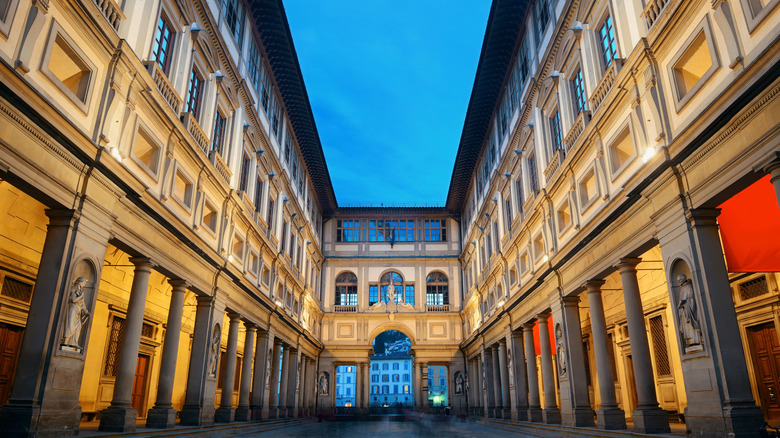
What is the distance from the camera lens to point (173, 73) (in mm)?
16672

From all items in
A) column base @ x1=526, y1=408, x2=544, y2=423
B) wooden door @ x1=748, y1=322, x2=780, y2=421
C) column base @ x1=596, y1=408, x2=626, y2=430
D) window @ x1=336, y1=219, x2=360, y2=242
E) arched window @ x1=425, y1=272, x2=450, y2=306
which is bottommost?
column base @ x1=526, y1=408, x2=544, y2=423

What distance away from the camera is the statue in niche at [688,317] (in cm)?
1095

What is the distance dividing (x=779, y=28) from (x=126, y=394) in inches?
657

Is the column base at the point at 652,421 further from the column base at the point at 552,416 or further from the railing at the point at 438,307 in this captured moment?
the railing at the point at 438,307

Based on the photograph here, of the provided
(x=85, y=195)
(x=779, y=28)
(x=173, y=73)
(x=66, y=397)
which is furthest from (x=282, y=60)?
(x=779, y=28)

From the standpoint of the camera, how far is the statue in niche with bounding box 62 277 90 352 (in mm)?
11070

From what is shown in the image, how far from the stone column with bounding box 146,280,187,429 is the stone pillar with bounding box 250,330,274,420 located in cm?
1037

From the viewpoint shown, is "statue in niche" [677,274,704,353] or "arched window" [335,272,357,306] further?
"arched window" [335,272,357,306]

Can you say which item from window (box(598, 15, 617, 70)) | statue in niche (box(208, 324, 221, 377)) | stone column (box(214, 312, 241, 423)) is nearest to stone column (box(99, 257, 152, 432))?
statue in niche (box(208, 324, 221, 377))

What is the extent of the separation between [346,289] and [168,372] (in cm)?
3103

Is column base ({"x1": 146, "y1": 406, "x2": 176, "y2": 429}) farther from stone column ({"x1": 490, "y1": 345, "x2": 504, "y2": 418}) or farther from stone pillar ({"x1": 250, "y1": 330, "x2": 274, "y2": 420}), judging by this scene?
stone column ({"x1": 490, "y1": 345, "x2": 504, "y2": 418})

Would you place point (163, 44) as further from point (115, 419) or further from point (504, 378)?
point (504, 378)

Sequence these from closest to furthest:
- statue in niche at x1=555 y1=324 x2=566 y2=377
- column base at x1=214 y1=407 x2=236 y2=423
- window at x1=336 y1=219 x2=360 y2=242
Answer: statue in niche at x1=555 y1=324 x2=566 y2=377 < column base at x1=214 y1=407 x2=236 y2=423 < window at x1=336 y1=219 x2=360 y2=242

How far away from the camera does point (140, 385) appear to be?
882 inches
